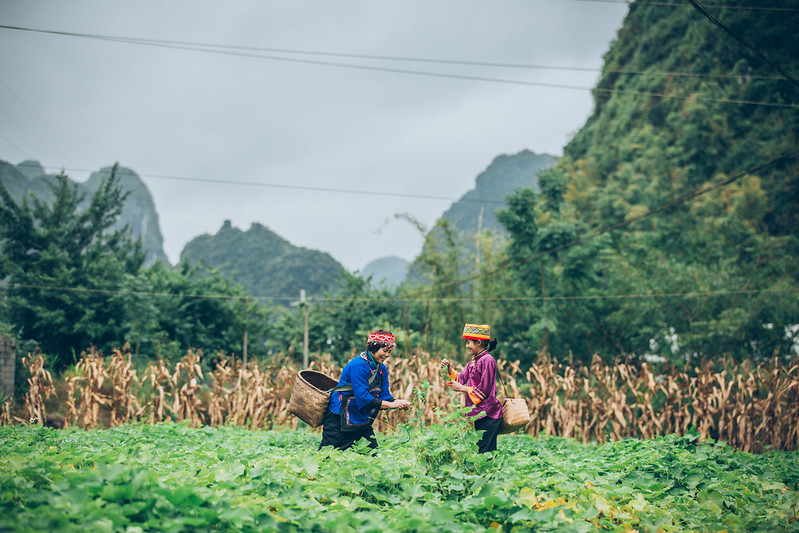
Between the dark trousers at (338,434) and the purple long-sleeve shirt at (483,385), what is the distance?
38.6 inches

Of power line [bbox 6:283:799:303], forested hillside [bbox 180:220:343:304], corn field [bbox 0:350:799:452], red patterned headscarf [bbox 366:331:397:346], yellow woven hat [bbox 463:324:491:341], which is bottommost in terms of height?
corn field [bbox 0:350:799:452]

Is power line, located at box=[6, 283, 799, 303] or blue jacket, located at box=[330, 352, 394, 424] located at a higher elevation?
power line, located at box=[6, 283, 799, 303]

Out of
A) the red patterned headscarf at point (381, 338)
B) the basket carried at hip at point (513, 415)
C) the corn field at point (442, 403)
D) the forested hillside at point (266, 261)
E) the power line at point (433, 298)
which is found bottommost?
the corn field at point (442, 403)

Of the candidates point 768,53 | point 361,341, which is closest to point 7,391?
point 361,341

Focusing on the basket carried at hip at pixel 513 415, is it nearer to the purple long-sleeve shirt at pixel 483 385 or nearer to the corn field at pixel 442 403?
the purple long-sleeve shirt at pixel 483 385

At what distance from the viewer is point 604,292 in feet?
64.8

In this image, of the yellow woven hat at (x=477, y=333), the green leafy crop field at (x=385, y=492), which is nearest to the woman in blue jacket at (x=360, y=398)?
the green leafy crop field at (x=385, y=492)

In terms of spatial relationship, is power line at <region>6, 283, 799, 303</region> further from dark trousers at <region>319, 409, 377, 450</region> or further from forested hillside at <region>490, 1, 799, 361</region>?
dark trousers at <region>319, 409, 377, 450</region>

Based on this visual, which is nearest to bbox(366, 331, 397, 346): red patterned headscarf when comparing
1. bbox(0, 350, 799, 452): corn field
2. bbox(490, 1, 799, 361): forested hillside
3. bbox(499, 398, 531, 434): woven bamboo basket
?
bbox(499, 398, 531, 434): woven bamboo basket

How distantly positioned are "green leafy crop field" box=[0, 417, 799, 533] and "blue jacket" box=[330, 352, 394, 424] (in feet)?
1.32

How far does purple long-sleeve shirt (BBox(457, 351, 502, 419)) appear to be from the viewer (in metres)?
5.04

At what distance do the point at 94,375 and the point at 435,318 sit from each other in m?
12.3

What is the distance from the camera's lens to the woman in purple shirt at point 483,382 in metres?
5.09

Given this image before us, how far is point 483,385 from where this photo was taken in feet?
16.7
